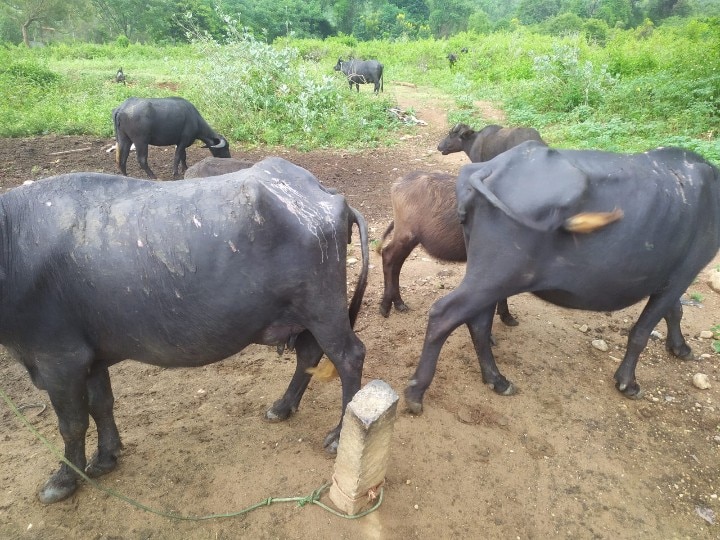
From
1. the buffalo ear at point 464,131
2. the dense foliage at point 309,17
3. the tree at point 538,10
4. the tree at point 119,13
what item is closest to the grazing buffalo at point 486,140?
the buffalo ear at point 464,131

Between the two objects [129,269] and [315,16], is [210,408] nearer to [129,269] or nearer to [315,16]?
[129,269]

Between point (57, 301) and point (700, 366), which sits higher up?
point (57, 301)

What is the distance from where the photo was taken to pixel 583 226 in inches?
107

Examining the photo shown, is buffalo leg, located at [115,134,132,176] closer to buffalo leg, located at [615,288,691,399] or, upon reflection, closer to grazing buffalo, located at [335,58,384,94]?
buffalo leg, located at [615,288,691,399]

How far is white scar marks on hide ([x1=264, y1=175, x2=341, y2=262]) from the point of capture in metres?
2.43

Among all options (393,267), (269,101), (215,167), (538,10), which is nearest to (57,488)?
(393,267)

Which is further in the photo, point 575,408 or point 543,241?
point 575,408

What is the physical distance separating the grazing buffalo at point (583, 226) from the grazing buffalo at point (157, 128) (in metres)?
7.63

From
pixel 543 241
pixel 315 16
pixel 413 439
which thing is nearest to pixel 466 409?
pixel 413 439

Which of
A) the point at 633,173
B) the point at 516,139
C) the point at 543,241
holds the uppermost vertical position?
the point at 633,173

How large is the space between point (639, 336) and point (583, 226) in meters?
1.28

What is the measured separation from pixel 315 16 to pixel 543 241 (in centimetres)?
4764

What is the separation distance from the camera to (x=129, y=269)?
2.34 metres

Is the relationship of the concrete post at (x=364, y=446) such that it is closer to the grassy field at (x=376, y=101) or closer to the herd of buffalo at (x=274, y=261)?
the herd of buffalo at (x=274, y=261)
